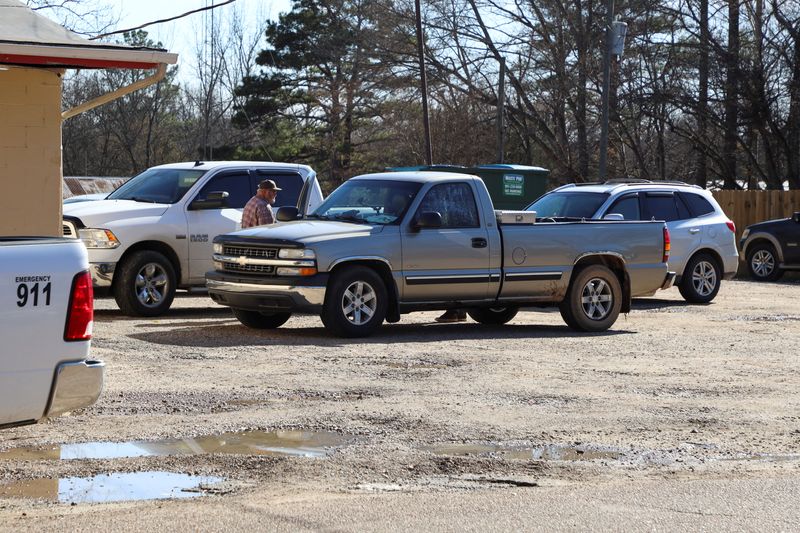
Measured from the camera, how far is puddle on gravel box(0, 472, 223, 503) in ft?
20.8

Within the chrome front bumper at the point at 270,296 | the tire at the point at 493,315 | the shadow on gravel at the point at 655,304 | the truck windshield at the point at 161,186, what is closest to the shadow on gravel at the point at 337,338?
the tire at the point at 493,315

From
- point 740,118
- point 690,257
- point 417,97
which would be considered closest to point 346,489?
point 690,257

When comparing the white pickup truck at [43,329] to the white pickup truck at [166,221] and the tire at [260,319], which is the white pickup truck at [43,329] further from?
the white pickup truck at [166,221]

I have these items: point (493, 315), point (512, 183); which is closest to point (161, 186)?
point (493, 315)

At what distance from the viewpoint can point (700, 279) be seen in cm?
1916

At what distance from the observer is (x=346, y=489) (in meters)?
6.62

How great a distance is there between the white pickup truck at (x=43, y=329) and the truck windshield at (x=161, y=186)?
32.0 ft

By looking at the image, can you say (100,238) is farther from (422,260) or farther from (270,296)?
(422,260)

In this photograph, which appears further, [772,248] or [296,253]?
[772,248]

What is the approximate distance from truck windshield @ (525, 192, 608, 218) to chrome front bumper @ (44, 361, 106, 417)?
12.9m

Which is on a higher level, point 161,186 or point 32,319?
point 161,186

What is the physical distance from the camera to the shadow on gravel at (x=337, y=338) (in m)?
12.6

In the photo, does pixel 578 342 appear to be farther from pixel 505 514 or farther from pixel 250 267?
pixel 505 514

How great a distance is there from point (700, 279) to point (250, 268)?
341 inches
